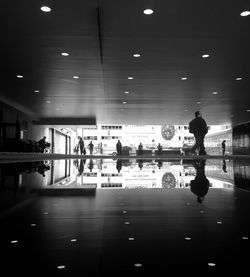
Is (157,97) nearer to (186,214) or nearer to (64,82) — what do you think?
(64,82)

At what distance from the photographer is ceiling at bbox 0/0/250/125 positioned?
6.65 meters

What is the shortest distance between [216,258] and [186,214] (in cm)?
106

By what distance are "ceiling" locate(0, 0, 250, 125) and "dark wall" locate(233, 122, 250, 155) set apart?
16251 mm

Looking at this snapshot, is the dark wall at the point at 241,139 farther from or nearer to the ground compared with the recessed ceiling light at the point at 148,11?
nearer to the ground

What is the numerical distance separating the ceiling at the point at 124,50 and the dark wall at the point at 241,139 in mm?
16251

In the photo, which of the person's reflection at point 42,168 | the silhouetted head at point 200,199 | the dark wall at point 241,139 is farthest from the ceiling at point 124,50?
the dark wall at point 241,139

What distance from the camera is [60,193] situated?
3.87 m

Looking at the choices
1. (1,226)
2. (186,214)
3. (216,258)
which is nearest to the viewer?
(216,258)

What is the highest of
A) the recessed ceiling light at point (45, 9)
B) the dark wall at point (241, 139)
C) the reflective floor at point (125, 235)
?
the recessed ceiling light at point (45, 9)

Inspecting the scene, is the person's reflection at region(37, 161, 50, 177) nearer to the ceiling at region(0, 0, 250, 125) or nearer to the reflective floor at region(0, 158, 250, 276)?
the reflective floor at region(0, 158, 250, 276)

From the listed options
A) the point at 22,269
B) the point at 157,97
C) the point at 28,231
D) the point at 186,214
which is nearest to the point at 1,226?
the point at 28,231

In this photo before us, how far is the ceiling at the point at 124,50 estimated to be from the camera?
6.65 metres

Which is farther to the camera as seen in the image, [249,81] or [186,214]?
[249,81]

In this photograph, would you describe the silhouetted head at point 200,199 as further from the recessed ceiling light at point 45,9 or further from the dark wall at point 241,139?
the dark wall at point 241,139
